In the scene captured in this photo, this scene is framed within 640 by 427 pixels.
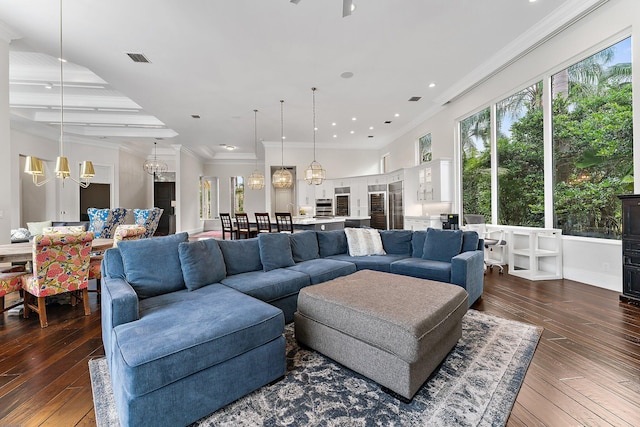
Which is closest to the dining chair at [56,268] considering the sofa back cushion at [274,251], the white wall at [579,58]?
the sofa back cushion at [274,251]

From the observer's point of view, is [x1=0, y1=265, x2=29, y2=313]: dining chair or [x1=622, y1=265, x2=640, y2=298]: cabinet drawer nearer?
[x1=0, y1=265, x2=29, y2=313]: dining chair

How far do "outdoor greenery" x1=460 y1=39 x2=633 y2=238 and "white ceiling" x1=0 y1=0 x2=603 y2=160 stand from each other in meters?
0.85

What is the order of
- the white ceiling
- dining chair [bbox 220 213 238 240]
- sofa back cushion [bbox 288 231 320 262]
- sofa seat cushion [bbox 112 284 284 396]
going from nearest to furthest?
1. sofa seat cushion [bbox 112 284 284 396]
2. the white ceiling
3. sofa back cushion [bbox 288 231 320 262]
4. dining chair [bbox 220 213 238 240]

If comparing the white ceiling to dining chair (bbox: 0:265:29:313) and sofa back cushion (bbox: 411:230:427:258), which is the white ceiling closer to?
sofa back cushion (bbox: 411:230:427:258)

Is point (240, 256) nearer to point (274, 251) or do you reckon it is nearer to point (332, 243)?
point (274, 251)

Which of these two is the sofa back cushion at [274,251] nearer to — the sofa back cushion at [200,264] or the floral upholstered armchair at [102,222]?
the sofa back cushion at [200,264]

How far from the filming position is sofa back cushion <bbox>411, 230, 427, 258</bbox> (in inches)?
151

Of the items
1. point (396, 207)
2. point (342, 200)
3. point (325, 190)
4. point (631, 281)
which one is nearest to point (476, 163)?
point (396, 207)

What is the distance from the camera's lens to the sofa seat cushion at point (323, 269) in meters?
2.96

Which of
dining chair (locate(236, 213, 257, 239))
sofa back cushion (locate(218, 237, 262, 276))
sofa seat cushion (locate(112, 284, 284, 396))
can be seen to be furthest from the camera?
dining chair (locate(236, 213, 257, 239))

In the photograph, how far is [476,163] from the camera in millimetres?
6094

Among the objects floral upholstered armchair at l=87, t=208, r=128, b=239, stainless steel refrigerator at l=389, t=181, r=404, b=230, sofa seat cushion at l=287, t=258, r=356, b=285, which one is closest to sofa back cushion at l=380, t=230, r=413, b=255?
sofa seat cushion at l=287, t=258, r=356, b=285

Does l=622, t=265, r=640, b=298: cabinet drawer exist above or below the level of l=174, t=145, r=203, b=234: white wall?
below

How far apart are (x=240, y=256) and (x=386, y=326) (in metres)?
1.81
